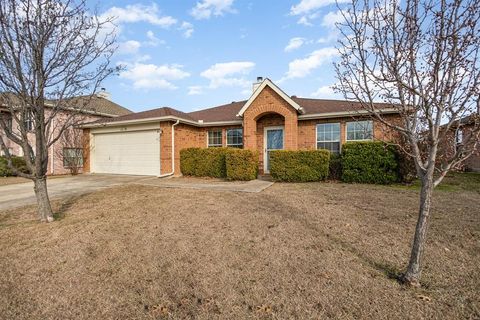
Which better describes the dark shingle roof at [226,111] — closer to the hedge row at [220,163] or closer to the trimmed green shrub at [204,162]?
the trimmed green shrub at [204,162]

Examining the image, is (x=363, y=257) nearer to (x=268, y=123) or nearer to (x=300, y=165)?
(x=300, y=165)

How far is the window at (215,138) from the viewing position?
15.5 meters

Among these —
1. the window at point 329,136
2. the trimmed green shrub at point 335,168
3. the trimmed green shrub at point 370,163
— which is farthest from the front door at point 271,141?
the trimmed green shrub at point 370,163

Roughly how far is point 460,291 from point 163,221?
4.88 meters

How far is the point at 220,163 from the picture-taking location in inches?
495

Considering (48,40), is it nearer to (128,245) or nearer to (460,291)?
(128,245)

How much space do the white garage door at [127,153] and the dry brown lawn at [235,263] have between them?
752 centimetres

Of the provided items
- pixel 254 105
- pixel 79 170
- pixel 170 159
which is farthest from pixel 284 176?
pixel 79 170

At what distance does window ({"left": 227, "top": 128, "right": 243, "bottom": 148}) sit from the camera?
14.9m

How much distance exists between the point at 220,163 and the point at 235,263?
915 centimetres

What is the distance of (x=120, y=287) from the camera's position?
301cm

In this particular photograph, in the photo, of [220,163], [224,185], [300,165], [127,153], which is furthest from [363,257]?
[127,153]

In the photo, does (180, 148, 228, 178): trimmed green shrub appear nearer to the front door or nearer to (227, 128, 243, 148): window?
(227, 128, 243, 148): window

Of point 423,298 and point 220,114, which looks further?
point 220,114
